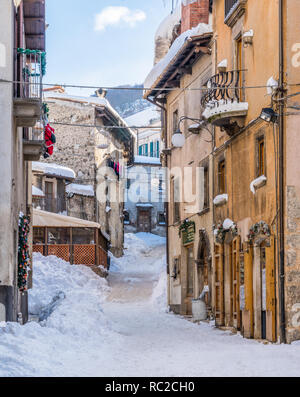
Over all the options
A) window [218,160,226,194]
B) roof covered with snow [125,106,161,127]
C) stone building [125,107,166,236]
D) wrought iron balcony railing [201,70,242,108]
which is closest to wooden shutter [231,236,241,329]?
window [218,160,226,194]

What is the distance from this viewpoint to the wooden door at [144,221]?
65.1 m

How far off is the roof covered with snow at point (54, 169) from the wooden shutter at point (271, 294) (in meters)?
26.1

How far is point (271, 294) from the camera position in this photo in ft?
53.5

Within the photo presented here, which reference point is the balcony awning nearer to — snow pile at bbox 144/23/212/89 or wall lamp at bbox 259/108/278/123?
snow pile at bbox 144/23/212/89

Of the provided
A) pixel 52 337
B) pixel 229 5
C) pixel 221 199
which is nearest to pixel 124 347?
pixel 52 337

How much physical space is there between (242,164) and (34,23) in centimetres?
828

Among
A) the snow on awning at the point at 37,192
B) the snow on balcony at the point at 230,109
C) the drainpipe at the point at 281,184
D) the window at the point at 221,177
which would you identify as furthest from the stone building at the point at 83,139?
the drainpipe at the point at 281,184

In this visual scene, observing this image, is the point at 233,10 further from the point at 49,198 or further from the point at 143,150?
the point at 143,150

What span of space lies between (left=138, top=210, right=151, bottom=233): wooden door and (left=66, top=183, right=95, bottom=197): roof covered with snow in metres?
19.0
